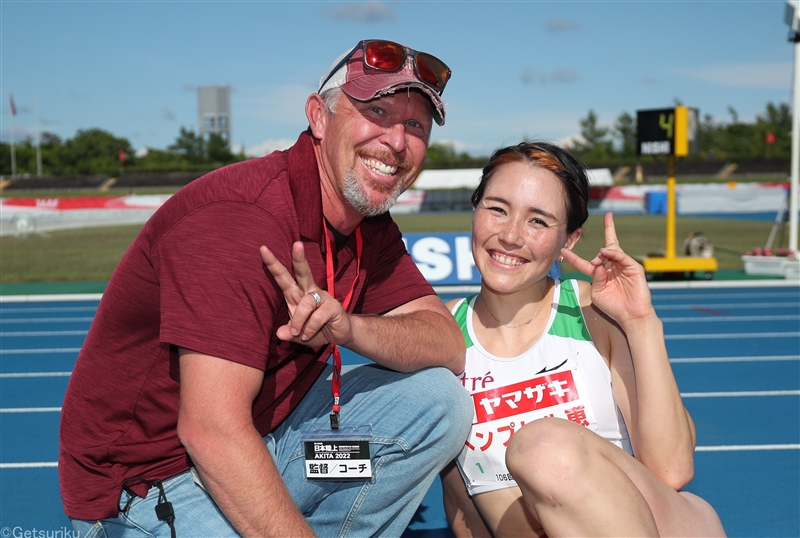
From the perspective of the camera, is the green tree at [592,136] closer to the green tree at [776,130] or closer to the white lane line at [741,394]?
the green tree at [776,130]

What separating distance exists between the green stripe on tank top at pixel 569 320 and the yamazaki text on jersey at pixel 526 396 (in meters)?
0.15

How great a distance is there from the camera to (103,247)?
1822cm

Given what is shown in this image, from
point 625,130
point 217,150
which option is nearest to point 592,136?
point 625,130

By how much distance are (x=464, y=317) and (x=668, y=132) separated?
386 inches

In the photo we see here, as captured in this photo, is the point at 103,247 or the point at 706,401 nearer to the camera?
the point at 706,401

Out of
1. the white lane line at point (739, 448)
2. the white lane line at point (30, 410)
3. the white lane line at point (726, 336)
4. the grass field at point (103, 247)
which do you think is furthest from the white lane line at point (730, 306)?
the white lane line at point (30, 410)

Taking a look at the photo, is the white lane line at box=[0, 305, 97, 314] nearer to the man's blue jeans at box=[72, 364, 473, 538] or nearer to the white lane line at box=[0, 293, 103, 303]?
the white lane line at box=[0, 293, 103, 303]

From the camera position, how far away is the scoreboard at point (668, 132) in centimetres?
1147

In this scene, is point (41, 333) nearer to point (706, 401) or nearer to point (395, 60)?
point (706, 401)

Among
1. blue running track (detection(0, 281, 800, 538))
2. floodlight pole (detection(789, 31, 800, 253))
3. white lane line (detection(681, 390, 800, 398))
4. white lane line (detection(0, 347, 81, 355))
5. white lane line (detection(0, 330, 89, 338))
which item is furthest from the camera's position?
→ floodlight pole (detection(789, 31, 800, 253))

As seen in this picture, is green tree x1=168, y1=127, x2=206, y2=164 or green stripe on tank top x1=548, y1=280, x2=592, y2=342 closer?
green stripe on tank top x1=548, y1=280, x2=592, y2=342

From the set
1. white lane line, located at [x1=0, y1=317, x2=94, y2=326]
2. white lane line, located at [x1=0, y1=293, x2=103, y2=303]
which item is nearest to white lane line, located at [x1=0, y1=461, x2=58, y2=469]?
white lane line, located at [x1=0, y1=317, x2=94, y2=326]

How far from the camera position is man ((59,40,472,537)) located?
1984 millimetres

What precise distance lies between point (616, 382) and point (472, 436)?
54 cm
